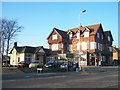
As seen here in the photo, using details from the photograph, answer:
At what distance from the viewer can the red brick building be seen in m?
73.5

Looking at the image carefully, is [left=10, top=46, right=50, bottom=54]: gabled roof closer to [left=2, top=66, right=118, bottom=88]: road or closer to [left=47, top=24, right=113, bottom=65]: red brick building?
[left=47, top=24, right=113, bottom=65]: red brick building

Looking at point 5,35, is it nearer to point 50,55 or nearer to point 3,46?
point 3,46

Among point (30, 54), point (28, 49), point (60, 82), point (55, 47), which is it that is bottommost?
point (60, 82)

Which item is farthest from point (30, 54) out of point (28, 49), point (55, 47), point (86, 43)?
point (86, 43)

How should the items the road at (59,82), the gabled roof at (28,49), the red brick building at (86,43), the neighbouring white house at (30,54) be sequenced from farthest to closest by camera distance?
the red brick building at (86,43)
the gabled roof at (28,49)
the neighbouring white house at (30,54)
the road at (59,82)

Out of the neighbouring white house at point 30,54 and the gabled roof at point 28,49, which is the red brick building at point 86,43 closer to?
the neighbouring white house at point 30,54

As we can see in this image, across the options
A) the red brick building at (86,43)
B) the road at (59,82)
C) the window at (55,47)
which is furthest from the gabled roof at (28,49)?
the road at (59,82)

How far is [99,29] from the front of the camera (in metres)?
76.6

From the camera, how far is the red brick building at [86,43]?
73500 mm

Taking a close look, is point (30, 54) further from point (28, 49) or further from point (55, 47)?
point (55, 47)

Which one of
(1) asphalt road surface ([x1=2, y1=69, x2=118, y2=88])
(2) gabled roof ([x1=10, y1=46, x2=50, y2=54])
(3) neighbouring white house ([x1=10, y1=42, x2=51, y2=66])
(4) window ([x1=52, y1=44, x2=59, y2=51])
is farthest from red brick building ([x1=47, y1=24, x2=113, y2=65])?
(1) asphalt road surface ([x1=2, y1=69, x2=118, y2=88])

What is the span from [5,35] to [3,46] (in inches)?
90.5

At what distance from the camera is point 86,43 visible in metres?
74.8

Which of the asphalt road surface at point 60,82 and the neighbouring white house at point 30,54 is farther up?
the neighbouring white house at point 30,54
